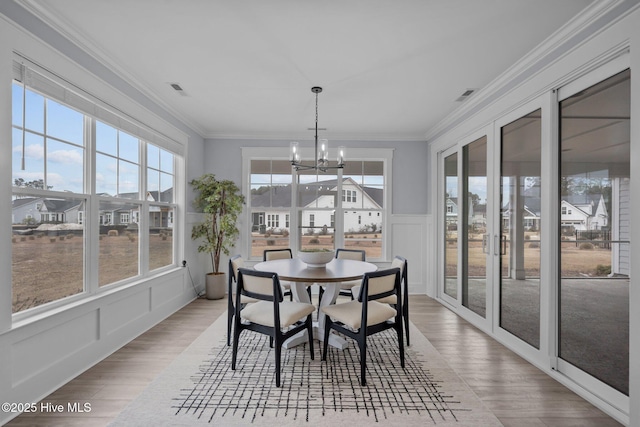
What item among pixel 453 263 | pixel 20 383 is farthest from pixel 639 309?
pixel 20 383

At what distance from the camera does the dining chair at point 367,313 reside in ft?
7.95

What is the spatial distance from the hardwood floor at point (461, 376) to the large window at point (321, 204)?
1930mm

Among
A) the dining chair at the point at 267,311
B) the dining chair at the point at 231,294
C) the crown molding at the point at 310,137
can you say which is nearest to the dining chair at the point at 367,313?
the dining chair at the point at 267,311

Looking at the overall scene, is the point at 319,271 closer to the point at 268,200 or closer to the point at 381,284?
the point at 381,284

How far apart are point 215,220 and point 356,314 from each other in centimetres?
298

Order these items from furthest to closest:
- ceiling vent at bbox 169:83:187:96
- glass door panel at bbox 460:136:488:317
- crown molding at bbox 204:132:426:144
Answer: crown molding at bbox 204:132:426:144 < glass door panel at bbox 460:136:488:317 < ceiling vent at bbox 169:83:187:96

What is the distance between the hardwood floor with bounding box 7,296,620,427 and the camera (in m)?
2.03

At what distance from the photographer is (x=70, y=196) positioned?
2533mm

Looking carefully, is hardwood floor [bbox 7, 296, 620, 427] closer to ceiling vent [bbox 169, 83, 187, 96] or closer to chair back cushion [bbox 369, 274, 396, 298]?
chair back cushion [bbox 369, 274, 396, 298]

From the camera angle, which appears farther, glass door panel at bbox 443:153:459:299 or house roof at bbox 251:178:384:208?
house roof at bbox 251:178:384:208

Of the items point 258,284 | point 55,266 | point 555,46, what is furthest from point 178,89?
point 555,46

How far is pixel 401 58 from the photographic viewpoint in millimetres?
2768

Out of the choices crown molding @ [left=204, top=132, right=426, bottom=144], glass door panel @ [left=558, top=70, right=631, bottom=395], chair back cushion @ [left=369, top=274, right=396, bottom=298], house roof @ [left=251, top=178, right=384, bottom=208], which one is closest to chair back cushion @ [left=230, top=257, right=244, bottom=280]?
chair back cushion @ [left=369, top=274, right=396, bottom=298]

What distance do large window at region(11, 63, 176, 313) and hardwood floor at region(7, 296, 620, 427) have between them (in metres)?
0.66
